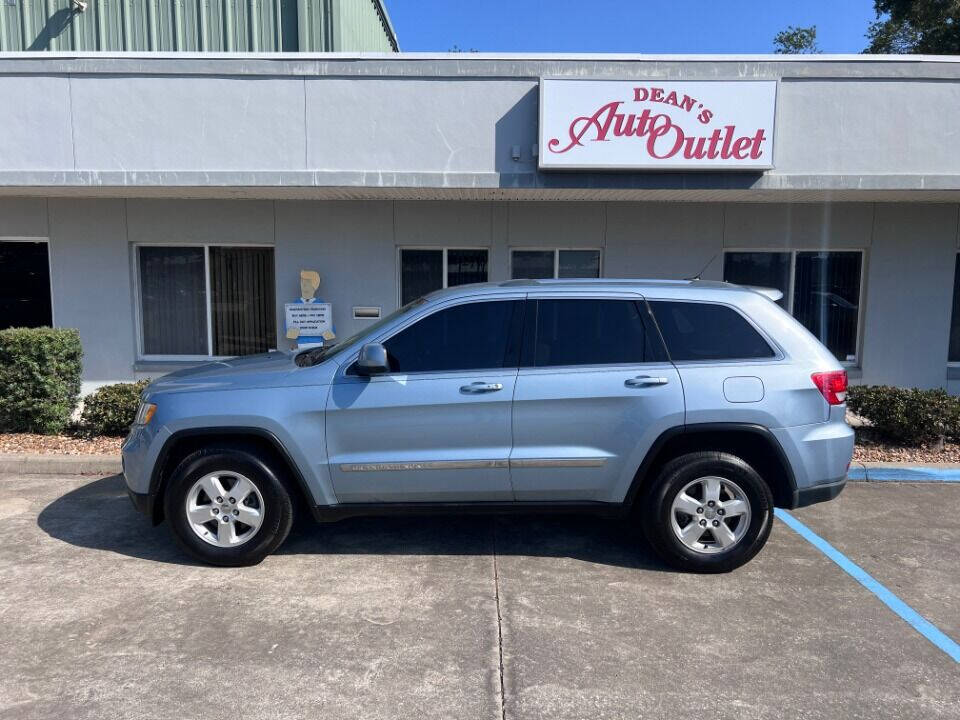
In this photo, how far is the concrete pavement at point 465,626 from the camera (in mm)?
3176

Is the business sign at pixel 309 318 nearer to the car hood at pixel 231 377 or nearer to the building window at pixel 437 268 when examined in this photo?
the building window at pixel 437 268

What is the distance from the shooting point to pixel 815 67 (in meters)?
7.79

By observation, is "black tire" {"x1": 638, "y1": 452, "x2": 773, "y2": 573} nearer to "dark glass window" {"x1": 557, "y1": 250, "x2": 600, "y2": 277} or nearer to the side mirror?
the side mirror

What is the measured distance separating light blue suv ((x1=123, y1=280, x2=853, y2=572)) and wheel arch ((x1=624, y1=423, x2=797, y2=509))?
1 cm

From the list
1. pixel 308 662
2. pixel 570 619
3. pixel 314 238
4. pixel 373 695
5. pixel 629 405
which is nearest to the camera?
pixel 373 695

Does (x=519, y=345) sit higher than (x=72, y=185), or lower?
lower

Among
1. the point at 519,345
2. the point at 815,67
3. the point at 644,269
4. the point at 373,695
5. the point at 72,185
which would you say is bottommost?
the point at 373,695

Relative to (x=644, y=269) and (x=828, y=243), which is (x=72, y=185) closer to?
(x=644, y=269)

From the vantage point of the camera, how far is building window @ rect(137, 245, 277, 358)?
30.3ft

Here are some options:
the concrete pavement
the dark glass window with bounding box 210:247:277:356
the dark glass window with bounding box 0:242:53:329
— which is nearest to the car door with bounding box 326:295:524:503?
the concrete pavement

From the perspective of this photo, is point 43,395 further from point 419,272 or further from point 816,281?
point 816,281

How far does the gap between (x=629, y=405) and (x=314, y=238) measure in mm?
5852

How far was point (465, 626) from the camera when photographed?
12.5 ft

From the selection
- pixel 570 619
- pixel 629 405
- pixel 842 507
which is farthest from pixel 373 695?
pixel 842 507
